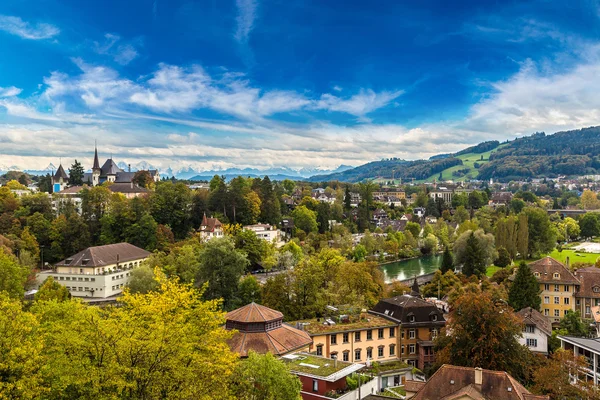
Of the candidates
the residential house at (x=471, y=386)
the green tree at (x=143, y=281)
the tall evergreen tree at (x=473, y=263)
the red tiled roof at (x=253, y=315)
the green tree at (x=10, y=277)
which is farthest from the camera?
the tall evergreen tree at (x=473, y=263)

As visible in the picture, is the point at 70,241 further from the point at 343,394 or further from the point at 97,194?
the point at 343,394

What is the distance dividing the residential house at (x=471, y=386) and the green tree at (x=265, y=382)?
6.91 metres

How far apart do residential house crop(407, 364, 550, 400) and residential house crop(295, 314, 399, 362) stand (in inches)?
292

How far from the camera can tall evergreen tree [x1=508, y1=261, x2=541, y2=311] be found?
38.1 meters

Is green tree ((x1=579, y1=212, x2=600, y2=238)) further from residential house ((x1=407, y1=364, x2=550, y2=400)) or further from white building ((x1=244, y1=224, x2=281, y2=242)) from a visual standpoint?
residential house ((x1=407, y1=364, x2=550, y2=400))

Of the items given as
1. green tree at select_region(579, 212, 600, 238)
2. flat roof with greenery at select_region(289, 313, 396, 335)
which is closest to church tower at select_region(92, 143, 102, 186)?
flat roof with greenery at select_region(289, 313, 396, 335)

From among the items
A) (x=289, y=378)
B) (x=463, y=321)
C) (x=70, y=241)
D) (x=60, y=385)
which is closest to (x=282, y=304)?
(x=463, y=321)

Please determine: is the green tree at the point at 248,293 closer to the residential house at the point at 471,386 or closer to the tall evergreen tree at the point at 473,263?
the residential house at the point at 471,386

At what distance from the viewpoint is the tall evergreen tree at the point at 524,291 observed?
38094mm

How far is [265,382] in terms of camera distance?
54.5 ft

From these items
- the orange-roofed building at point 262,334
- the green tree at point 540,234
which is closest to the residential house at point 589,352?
the orange-roofed building at point 262,334

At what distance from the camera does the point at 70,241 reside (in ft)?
198

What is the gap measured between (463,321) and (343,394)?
8069 millimetres

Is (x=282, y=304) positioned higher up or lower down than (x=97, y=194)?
lower down
